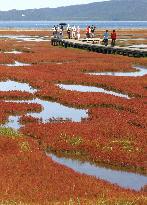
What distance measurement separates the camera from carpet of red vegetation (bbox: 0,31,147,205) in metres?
16.2

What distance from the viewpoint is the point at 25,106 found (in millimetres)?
31250

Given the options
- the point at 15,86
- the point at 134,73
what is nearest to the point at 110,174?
the point at 15,86

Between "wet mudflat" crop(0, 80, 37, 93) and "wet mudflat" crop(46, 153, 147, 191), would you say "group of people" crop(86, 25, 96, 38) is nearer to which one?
"wet mudflat" crop(0, 80, 37, 93)

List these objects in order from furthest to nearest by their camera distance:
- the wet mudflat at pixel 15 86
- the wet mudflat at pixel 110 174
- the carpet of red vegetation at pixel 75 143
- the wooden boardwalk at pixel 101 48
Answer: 1. the wooden boardwalk at pixel 101 48
2. the wet mudflat at pixel 15 86
3. the wet mudflat at pixel 110 174
4. the carpet of red vegetation at pixel 75 143

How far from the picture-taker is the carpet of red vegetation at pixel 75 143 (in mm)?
16156

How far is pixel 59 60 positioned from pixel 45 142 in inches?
1631

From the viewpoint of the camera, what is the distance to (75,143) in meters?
22.5

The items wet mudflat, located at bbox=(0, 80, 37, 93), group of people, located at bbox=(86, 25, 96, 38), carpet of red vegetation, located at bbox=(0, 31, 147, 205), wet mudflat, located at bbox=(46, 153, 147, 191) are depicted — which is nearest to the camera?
→ carpet of red vegetation, located at bbox=(0, 31, 147, 205)

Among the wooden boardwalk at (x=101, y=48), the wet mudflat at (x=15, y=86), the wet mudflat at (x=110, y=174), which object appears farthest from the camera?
the wooden boardwalk at (x=101, y=48)

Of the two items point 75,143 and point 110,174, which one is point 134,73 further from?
point 110,174

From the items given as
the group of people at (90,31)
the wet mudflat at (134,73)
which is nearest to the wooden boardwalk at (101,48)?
the group of people at (90,31)

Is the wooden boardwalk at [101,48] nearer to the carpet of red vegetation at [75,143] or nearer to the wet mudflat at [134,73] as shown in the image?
the wet mudflat at [134,73]

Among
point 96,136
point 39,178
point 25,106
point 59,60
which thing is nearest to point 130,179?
point 39,178

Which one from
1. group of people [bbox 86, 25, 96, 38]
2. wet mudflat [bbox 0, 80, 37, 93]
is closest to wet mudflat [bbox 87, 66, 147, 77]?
wet mudflat [bbox 0, 80, 37, 93]
